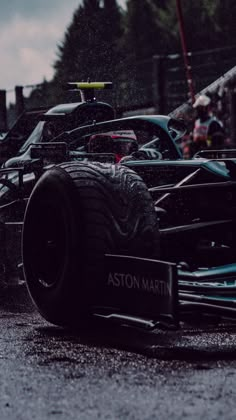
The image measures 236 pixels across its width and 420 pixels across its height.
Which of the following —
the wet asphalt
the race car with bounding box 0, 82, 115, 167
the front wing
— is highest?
the race car with bounding box 0, 82, 115, 167

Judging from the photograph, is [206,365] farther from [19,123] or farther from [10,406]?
[19,123]

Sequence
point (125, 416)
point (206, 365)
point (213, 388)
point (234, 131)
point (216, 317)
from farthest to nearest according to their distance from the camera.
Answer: point (234, 131) → point (216, 317) → point (206, 365) → point (213, 388) → point (125, 416)

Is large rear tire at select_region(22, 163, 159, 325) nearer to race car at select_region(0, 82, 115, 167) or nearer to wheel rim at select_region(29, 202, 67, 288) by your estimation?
wheel rim at select_region(29, 202, 67, 288)

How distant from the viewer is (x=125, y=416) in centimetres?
448

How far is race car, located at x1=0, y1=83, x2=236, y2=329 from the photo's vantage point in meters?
6.20

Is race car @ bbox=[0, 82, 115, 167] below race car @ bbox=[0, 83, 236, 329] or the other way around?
the other way around

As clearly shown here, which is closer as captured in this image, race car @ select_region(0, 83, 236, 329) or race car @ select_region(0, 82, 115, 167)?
race car @ select_region(0, 83, 236, 329)

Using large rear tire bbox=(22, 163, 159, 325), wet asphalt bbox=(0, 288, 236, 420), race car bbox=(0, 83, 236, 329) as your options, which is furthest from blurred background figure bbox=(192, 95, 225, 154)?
large rear tire bbox=(22, 163, 159, 325)

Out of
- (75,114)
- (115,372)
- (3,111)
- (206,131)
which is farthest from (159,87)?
(115,372)

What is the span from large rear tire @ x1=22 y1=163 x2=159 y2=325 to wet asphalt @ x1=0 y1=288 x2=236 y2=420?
8.0 inches

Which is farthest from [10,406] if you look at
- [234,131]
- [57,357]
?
[234,131]

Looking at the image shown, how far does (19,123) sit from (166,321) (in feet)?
25.0

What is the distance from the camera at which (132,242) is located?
6504 mm

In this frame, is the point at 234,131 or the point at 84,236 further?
the point at 234,131
